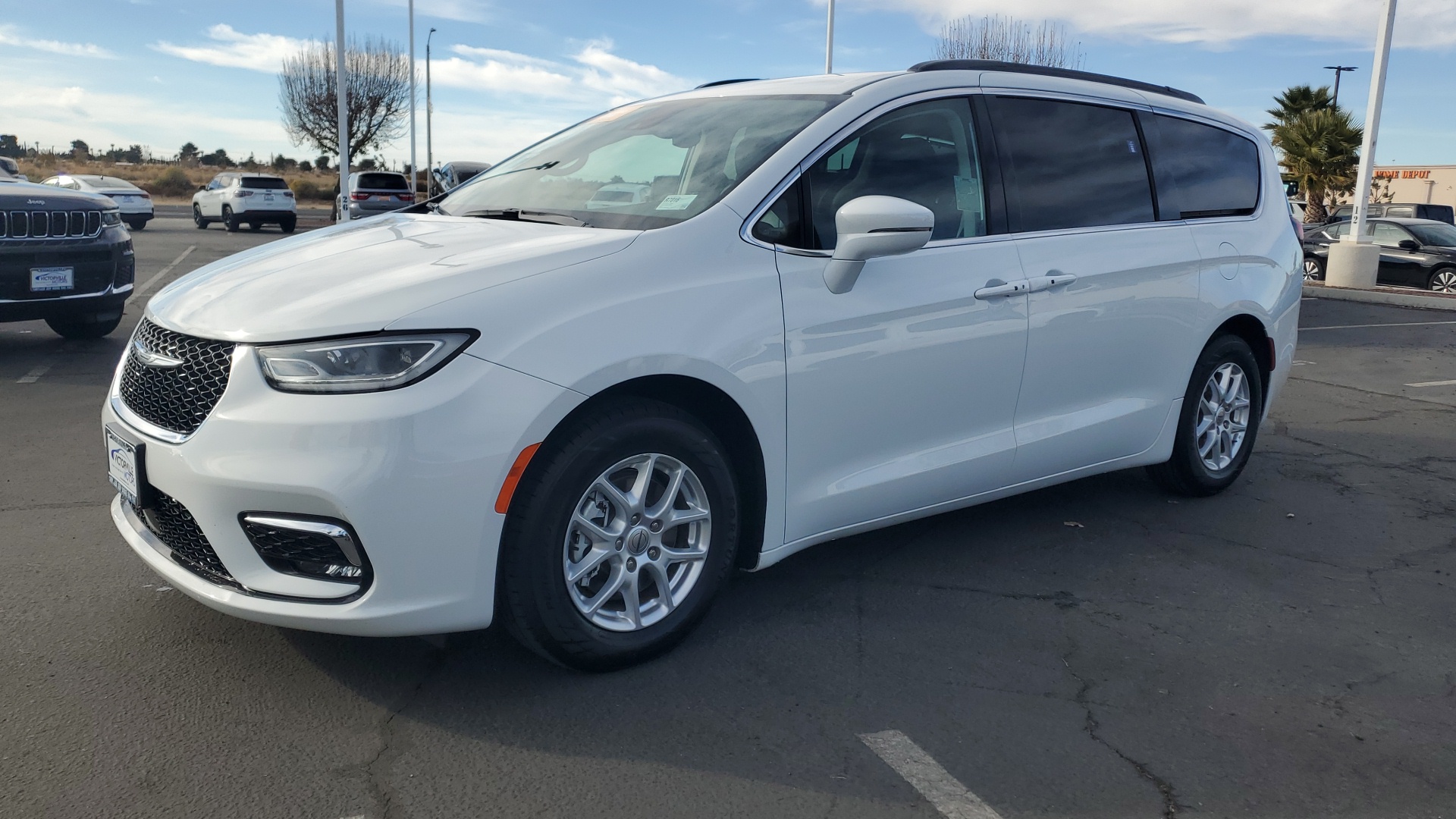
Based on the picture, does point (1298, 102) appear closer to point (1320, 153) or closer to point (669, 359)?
point (1320, 153)

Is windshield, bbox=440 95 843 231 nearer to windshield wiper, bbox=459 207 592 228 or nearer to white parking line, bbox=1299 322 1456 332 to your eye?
windshield wiper, bbox=459 207 592 228

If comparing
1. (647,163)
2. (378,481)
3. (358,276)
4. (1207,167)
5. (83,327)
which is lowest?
(83,327)

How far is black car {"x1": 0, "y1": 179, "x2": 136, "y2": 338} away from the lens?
7562mm

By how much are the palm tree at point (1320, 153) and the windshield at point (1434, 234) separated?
13.5 metres

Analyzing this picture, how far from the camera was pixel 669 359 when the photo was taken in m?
3.03

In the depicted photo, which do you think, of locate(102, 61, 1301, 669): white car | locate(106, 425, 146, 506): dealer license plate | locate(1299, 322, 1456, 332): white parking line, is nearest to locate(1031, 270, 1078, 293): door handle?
locate(102, 61, 1301, 669): white car

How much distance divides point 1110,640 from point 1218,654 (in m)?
0.32

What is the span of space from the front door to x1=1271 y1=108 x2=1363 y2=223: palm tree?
32.9m

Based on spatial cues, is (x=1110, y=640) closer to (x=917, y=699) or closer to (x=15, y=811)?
(x=917, y=699)

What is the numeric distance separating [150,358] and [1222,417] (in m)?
4.34

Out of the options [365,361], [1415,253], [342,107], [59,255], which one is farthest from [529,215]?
[342,107]

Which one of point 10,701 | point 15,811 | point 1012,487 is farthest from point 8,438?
point 1012,487

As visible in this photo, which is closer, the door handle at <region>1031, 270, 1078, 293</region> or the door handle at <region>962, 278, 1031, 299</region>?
the door handle at <region>962, 278, 1031, 299</region>

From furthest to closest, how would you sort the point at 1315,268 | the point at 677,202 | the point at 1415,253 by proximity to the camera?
the point at 1315,268, the point at 1415,253, the point at 677,202
